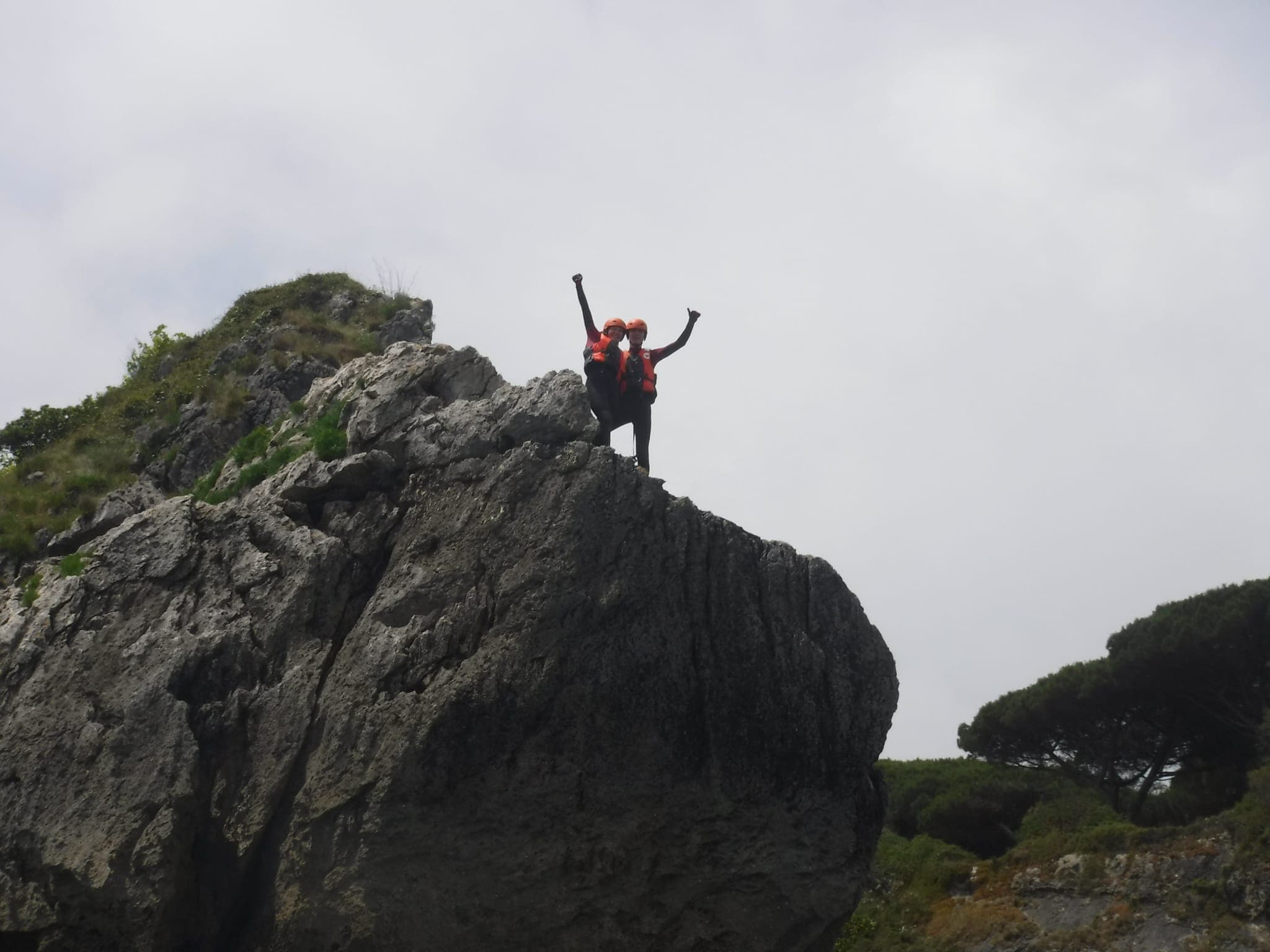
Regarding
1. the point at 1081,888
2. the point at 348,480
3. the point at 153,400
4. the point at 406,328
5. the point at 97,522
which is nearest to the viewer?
the point at 348,480

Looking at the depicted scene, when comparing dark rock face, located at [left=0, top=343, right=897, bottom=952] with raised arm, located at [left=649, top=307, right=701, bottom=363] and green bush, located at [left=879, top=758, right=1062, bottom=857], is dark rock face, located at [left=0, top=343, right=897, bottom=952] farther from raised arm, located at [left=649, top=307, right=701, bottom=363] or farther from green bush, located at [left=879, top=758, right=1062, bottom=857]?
green bush, located at [left=879, top=758, right=1062, bottom=857]

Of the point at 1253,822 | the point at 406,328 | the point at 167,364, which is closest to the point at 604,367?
the point at 406,328

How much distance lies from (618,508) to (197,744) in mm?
5088

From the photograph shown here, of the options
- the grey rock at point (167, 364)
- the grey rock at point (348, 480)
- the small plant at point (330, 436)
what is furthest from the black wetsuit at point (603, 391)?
the grey rock at point (167, 364)

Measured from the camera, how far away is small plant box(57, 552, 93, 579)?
13.8 m

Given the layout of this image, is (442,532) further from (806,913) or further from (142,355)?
(142,355)

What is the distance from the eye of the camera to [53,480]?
19.3m

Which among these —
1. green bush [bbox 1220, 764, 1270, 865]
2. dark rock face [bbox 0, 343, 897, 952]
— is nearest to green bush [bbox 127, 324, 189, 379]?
dark rock face [bbox 0, 343, 897, 952]

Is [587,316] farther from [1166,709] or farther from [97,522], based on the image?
[1166,709]

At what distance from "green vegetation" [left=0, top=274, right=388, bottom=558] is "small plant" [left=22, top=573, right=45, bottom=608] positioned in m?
2.33

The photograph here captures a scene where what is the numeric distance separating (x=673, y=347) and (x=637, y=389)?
3.53 feet

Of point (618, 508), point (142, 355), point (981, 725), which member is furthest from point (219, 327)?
point (981, 725)

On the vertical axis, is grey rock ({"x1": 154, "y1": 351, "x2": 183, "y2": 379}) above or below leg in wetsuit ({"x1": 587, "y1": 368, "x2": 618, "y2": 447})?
above

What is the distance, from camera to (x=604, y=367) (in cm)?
1474
